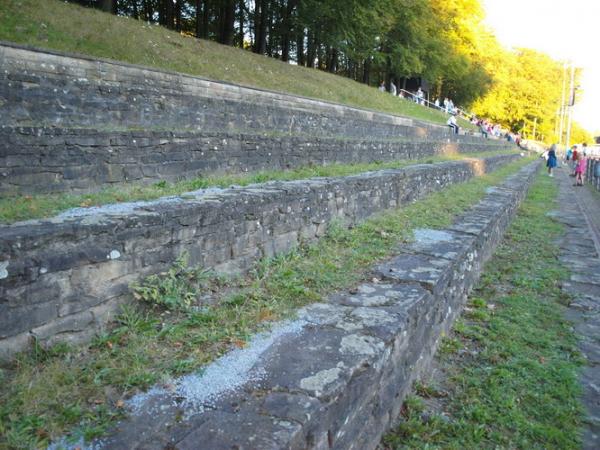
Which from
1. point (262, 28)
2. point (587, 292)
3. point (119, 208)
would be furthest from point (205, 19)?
point (119, 208)

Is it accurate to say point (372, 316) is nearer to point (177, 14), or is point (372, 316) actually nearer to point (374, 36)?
point (177, 14)

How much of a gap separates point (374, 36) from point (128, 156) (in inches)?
913

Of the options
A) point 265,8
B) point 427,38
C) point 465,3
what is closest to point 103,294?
point 265,8

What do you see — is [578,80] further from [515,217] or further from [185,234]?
[185,234]

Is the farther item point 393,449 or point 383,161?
point 383,161

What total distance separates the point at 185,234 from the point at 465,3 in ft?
130

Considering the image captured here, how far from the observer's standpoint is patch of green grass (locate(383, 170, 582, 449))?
2.76 meters

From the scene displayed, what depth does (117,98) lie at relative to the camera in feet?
21.5

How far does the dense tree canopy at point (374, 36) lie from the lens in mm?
20953

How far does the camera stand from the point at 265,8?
19969 mm

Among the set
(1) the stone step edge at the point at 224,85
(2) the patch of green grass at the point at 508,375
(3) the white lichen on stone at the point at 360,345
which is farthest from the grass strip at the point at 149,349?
(1) the stone step edge at the point at 224,85

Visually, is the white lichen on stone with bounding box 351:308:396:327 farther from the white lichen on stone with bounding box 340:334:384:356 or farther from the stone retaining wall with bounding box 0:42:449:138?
the stone retaining wall with bounding box 0:42:449:138

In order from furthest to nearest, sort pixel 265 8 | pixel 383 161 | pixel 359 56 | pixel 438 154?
pixel 359 56
pixel 265 8
pixel 438 154
pixel 383 161

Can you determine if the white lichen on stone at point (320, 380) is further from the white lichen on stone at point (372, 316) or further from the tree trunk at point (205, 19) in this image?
the tree trunk at point (205, 19)
